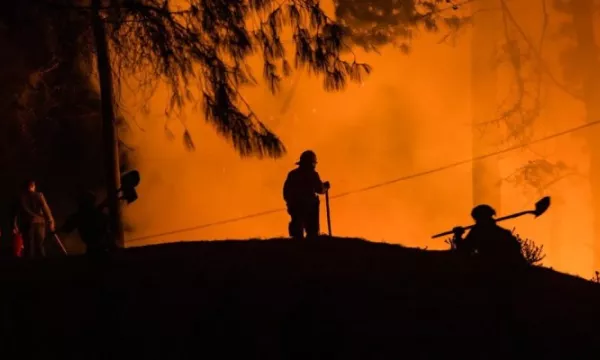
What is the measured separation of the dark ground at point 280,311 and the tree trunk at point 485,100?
953cm

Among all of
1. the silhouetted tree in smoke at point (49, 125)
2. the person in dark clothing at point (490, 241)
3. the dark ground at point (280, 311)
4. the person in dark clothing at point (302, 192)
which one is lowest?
the dark ground at point (280, 311)

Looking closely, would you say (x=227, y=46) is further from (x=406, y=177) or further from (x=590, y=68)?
(x=590, y=68)

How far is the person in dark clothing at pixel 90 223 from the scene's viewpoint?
19.9 ft

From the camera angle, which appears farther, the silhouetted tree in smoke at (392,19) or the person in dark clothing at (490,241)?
the silhouetted tree in smoke at (392,19)

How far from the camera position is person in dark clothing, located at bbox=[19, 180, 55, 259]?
29.9ft

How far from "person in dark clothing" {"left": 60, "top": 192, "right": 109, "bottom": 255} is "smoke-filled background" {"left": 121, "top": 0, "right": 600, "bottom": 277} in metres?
6.86

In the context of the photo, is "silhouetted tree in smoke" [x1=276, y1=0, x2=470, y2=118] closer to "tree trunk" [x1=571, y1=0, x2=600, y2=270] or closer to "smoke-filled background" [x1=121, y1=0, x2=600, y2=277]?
"smoke-filled background" [x1=121, y1=0, x2=600, y2=277]

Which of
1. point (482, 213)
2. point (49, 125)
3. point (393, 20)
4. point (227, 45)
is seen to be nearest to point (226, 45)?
point (227, 45)

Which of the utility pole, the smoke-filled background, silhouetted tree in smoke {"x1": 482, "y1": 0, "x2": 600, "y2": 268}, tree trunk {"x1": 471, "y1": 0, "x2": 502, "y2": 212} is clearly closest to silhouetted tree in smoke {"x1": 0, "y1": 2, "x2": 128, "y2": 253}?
the utility pole

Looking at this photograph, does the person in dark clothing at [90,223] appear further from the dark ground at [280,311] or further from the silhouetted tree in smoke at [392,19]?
the silhouetted tree in smoke at [392,19]

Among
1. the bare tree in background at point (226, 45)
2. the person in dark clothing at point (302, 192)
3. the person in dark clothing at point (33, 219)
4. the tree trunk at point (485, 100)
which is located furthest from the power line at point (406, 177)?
the bare tree in background at point (226, 45)

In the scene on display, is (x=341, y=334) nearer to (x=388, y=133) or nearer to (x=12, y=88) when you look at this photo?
(x=12, y=88)

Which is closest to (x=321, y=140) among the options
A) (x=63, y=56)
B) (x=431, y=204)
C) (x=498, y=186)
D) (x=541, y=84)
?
(x=431, y=204)

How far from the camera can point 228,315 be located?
5023mm
